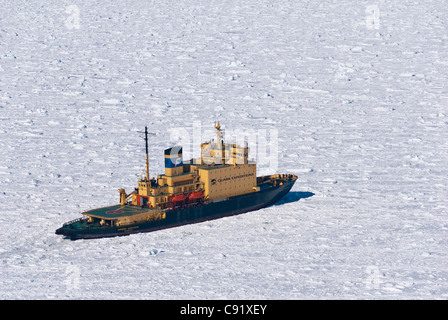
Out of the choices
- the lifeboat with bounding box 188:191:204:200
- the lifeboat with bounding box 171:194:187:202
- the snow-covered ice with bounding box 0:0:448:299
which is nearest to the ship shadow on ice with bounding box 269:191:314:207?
the snow-covered ice with bounding box 0:0:448:299

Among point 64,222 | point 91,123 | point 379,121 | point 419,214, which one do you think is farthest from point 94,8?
point 419,214

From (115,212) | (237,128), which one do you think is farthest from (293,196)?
(115,212)

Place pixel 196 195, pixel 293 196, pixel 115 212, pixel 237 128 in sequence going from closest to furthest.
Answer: pixel 115 212, pixel 196 195, pixel 293 196, pixel 237 128

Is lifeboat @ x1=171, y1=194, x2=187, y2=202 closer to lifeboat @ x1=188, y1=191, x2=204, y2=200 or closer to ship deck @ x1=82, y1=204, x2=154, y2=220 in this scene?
lifeboat @ x1=188, y1=191, x2=204, y2=200

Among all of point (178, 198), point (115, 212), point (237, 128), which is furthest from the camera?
point (237, 128)

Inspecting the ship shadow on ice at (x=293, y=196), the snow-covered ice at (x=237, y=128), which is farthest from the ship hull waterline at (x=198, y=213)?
the snow-covered ice at (x=237, y=128)

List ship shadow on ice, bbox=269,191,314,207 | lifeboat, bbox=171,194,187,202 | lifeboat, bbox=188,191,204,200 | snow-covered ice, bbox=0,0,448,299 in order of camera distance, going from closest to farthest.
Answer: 1. snow-covered ice, bbox=0,0,448,299
2. lifeboat, bbox=171,194,187,202
3. lifeboat, bbox=188,191,204,200
4. ship shadow on ice, bbox=269,191,314,207

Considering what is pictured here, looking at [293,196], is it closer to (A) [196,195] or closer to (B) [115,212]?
(A) [196,195]
